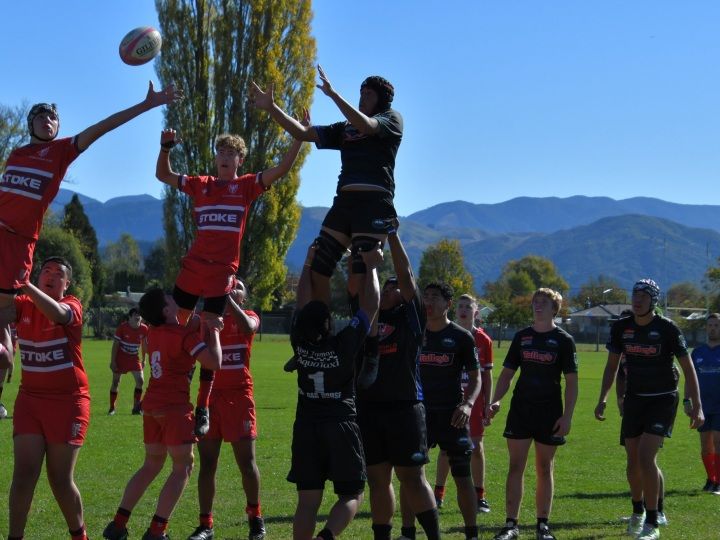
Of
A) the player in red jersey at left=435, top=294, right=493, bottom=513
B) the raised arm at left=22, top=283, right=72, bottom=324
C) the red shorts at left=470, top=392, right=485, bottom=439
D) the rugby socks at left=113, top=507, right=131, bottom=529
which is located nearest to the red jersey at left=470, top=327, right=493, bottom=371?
the player in red jersey at left=435, top=294, right=493, bottom=513

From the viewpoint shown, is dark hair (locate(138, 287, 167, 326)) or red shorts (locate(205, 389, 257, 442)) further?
red shorts (locate(205, 389, 257, 442))

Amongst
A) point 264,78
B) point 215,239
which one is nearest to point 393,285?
point 215,239

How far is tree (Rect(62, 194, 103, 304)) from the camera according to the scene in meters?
78.3

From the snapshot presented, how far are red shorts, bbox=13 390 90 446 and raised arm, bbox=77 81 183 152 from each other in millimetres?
1978

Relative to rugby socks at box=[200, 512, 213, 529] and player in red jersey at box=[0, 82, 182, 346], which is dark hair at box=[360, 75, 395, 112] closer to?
player in red jersey at box=[0, 82, 182, 346]

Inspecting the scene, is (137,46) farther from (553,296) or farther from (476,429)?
(476,429)

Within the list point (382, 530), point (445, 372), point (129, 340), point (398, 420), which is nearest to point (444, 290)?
point (445, 372)

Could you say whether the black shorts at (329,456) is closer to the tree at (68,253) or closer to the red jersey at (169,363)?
the red jersey at (169,363)

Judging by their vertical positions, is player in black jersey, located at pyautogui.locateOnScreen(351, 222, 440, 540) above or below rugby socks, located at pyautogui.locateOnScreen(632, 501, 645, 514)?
above

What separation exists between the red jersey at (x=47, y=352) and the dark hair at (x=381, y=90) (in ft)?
9.41

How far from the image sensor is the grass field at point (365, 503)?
32.9ft

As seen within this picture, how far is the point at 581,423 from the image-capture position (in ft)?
71.1

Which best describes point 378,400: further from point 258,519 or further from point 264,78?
point 264,78

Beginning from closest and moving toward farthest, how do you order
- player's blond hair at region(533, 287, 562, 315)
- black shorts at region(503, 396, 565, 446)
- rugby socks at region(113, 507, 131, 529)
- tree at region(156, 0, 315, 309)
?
rugby socks at region(113, 507, 131, 529) < black shorts at region(503, 396, 565, 446) < player's blond hair at region(533, 287, 562, 315) < tree at region(156, 0, 315, 309)
